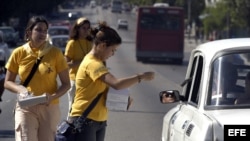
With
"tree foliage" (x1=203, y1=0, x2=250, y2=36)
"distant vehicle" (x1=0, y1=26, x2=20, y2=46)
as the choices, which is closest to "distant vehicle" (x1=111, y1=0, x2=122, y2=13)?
"tree foliage" (x1=203, y1=0, x2=250, y2=36)

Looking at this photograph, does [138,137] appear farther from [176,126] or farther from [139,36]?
[139,36]

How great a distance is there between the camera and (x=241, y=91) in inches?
271

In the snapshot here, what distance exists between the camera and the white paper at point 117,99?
24.0 feet

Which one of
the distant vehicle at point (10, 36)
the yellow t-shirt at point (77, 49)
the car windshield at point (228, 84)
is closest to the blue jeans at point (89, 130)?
the car windshield at point (228, 84)

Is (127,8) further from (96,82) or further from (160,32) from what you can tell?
(96,82)

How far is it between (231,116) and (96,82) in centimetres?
171

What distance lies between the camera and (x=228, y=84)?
6.72 meters

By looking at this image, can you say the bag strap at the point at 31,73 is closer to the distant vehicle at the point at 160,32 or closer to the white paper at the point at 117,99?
the white paper at the point at 117,99

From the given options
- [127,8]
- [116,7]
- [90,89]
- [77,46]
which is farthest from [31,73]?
[127,8]

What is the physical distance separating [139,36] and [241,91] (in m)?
37.5

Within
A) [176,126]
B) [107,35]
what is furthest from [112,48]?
[176,126]

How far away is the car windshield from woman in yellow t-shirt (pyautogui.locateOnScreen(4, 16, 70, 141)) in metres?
1.99

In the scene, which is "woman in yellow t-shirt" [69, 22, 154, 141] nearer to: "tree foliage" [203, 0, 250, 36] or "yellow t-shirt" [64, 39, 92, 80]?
"yellow t-shirt" [64, 39, 92, 80]

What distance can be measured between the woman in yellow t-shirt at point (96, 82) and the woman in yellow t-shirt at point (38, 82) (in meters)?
0.66
